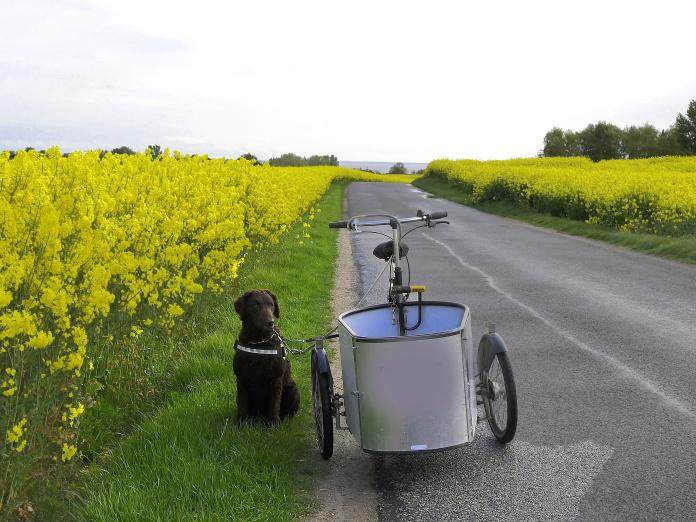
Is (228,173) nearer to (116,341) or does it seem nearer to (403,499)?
(116,341)

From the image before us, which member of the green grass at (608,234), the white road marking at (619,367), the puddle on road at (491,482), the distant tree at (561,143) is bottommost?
the green grass at (608,234)

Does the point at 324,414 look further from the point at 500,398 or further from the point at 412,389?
the point at 500,398

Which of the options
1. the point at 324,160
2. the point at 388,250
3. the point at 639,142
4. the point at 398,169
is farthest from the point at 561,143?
the point at 388,250

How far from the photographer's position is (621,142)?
92438 millimetres

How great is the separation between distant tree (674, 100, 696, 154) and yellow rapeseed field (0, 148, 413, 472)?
79681 mm

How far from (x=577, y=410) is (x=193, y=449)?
2866 mm

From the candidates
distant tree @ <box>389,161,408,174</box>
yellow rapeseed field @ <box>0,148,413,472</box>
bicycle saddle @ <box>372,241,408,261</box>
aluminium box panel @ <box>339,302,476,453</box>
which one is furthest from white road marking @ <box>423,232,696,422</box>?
distant tree @ <box>389,161,408,174</box>

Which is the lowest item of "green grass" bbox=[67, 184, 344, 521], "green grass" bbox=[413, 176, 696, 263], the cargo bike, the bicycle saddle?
"green grass" bbox=[413, 176, 696, 263]

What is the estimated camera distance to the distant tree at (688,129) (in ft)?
262

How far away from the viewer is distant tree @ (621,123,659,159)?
88.9m

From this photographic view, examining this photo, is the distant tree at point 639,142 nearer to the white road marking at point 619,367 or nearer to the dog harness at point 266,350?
the white road marking at point 619,367

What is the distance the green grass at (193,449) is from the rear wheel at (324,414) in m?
0.15

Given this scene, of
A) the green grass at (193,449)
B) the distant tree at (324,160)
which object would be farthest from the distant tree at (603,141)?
the green grass at (193,449)

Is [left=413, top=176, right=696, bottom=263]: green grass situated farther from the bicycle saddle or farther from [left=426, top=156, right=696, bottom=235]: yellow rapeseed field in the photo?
the bicycle saddle
